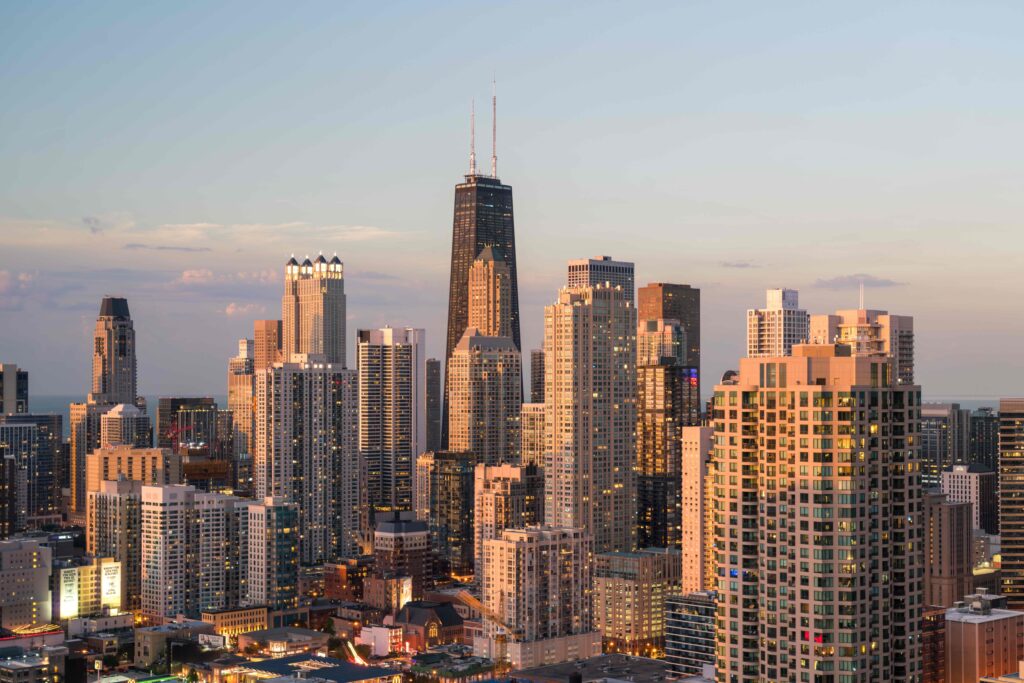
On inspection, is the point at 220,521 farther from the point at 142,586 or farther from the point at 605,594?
the point at 605,594

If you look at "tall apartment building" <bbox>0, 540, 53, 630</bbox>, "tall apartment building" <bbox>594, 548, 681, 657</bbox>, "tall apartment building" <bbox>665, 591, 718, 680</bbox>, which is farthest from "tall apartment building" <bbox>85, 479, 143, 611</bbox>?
"tall apartment building" <bbox>665, 591, 718, 680</bbox>

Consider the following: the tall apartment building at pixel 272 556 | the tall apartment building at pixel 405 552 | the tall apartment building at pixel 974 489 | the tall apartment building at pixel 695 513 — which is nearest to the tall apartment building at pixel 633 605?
the tall apartment building at pixel 695 513

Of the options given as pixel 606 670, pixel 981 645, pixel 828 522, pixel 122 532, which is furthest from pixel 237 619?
pixel 828 522

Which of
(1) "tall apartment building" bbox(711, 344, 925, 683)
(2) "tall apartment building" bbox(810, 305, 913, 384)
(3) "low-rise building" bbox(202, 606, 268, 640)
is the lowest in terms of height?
(3) "low-rise building" bbox(202, 606, 268, 640)

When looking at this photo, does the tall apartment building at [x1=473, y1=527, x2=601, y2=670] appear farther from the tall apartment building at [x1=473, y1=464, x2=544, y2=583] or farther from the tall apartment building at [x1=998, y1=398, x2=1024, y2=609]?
the tall apartment building at [x1=998, y1=398, x2=1024, y2=609]

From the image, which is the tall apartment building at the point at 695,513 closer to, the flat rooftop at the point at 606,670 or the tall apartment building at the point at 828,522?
the flat rooftop at the point at 606,670

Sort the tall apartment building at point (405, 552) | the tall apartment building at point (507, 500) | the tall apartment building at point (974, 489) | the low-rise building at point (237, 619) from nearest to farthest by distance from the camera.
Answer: the low-rise building at point (237, 619), the tall apartment building at point (405, 552), the tall apartment building at point (507, 500), the tall apartment building at point (974, 489)

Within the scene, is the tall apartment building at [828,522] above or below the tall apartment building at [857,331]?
below
